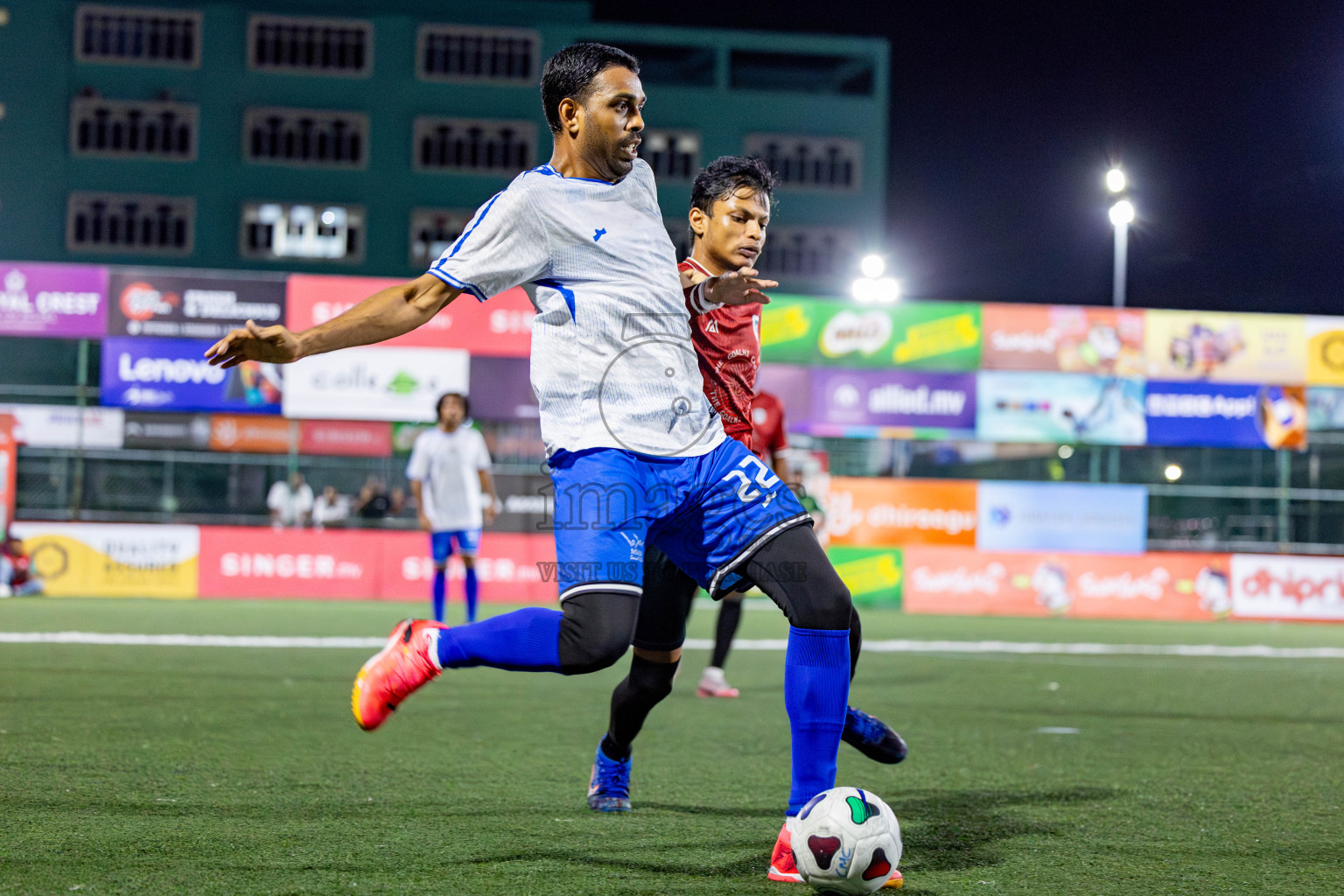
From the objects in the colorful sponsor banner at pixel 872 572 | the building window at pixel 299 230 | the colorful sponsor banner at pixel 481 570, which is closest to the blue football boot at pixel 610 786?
the colorful sponsor banner at pixel 481 570

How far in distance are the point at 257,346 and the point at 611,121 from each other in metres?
1.16

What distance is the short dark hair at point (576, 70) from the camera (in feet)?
12.1

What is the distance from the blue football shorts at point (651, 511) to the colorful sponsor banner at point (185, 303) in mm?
15982

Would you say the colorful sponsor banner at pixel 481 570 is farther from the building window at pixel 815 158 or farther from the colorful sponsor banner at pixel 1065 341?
the building window at pixel 815 158

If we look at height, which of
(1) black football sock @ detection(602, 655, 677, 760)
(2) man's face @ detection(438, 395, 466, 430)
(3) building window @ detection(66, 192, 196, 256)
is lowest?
(1) black football sock @ detection(602, 655, 677, 760)

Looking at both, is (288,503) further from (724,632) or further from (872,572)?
(724,632)

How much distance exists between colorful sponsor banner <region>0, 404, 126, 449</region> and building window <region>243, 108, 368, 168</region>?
55.6ft

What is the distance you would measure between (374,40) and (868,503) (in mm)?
28815

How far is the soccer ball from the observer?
327 centimetres

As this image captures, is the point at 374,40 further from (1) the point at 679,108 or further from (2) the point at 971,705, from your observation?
(2) the point at 971,705

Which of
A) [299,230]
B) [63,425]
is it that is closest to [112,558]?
[63,425]

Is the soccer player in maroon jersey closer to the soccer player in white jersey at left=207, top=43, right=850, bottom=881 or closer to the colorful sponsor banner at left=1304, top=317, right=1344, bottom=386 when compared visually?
the soccer player in white jersey at left=207, top=43, right=850, bottom=881

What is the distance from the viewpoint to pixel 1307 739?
6.80 meters

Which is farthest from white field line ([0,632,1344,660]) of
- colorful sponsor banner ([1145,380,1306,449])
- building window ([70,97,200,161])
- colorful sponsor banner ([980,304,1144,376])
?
building window ([70,97,200,161])
